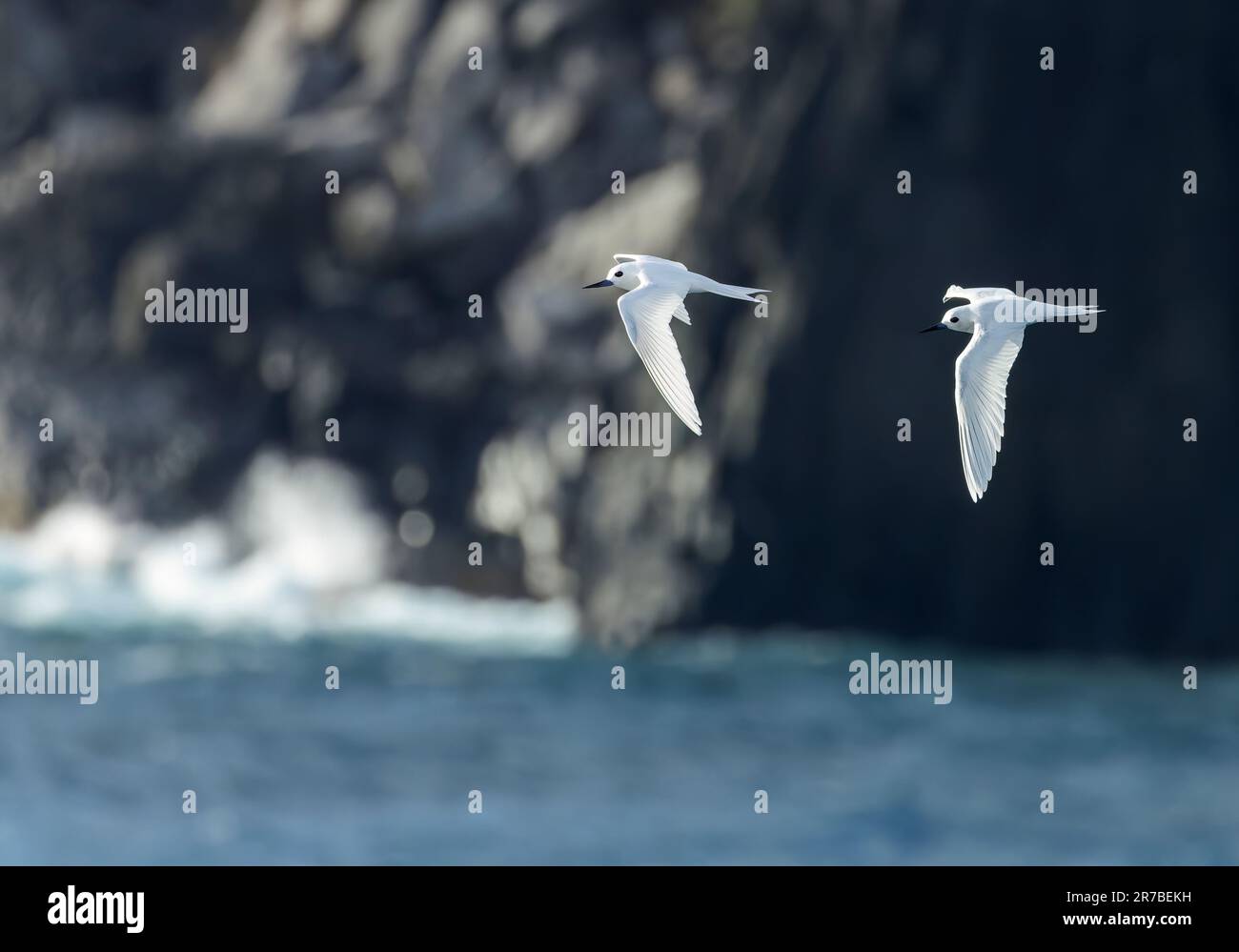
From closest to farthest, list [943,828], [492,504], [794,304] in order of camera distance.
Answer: [943,828], [794,304], [492,504]

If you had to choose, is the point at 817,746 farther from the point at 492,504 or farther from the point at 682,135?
the point at 682,135

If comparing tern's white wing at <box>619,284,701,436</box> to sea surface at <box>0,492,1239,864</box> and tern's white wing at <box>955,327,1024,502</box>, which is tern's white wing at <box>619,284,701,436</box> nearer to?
tern's white wing at <box>955,327,1024,502</box>

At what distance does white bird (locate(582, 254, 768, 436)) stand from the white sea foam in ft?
56.7

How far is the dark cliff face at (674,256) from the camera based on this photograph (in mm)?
28484

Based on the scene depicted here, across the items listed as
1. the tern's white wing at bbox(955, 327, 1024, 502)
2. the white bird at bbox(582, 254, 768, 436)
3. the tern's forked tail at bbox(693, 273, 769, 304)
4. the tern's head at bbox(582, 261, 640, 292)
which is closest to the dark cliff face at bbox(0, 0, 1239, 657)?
the tern's white wing at bbox(955, 327, 1024, 502)

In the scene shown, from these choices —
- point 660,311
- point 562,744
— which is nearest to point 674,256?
point 562,744

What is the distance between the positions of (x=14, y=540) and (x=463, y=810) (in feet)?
48.5

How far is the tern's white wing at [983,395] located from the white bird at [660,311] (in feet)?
5.68

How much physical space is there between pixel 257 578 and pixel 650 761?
10.1 meters

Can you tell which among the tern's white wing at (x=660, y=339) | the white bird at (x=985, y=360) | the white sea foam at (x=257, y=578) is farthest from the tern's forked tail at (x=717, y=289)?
the white sea foam at (x=257, y=578)

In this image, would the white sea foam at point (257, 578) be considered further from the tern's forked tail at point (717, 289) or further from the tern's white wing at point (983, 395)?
the tern's white wing at point (983, 395)

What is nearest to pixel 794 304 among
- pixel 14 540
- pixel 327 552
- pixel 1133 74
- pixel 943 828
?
pixel 1133 74

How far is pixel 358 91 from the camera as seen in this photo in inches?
1547

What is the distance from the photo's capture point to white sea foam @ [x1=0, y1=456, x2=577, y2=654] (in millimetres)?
36188
